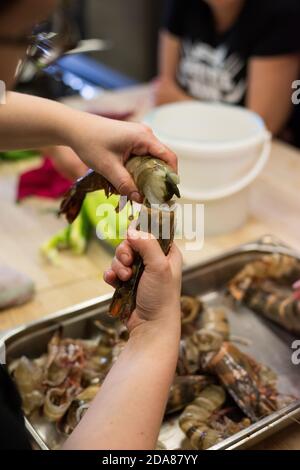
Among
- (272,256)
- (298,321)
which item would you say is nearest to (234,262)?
(272,256)

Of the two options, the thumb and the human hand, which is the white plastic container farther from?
the thumb

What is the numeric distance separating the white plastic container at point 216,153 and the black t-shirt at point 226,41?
1.81 ft

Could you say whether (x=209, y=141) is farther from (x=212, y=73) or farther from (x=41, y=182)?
(x=212, y=73)

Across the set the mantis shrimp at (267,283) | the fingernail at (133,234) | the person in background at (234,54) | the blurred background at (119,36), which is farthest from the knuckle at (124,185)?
the blurred background at (119,36)

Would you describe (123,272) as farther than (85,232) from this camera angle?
No

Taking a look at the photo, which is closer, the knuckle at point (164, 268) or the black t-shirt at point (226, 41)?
the knuckle at point (164, 268)

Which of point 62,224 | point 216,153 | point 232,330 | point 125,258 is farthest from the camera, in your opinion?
point 62,224

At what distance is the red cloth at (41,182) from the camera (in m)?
1.70

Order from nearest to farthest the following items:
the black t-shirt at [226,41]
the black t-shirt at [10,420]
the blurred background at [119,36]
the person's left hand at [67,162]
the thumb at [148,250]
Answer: the black t-shirt at [10,420] → the thumb at [148,250] → the person's left hand at [67,162] → the black t-shirt at [226,41] → the blurred background at [119,36]

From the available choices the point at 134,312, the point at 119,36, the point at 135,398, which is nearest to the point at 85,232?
the point at 134,312

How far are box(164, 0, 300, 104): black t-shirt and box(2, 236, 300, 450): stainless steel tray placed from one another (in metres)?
0.98

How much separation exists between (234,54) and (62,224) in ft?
3.42

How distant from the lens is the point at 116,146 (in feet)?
3.12

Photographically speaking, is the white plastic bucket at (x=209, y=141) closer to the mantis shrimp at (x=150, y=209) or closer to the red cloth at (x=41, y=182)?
the red cloth at (x=41, y=182)
